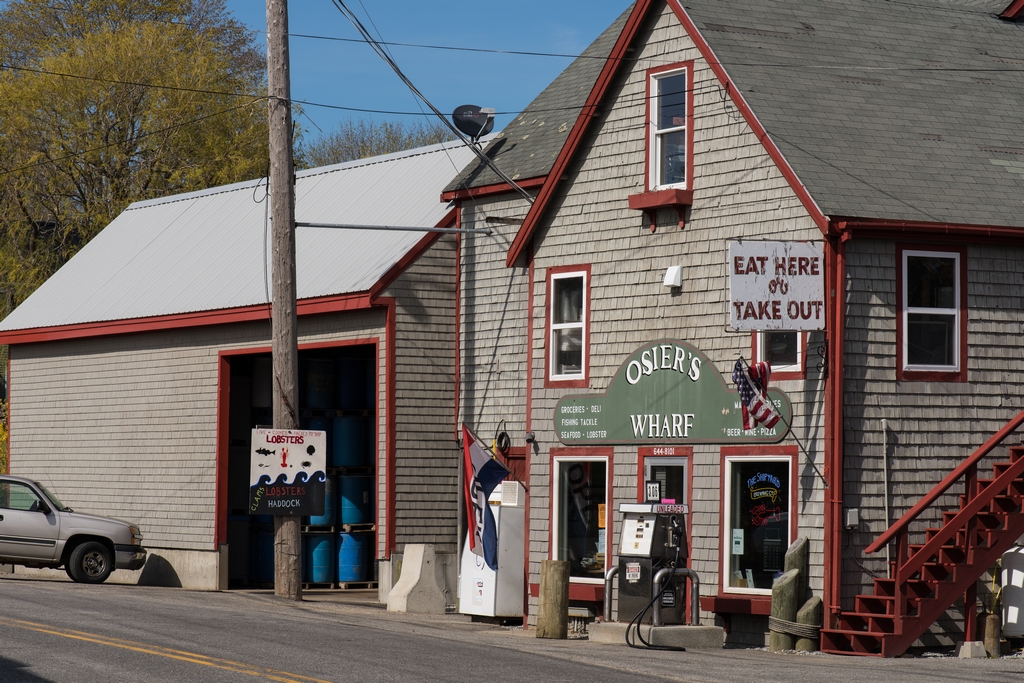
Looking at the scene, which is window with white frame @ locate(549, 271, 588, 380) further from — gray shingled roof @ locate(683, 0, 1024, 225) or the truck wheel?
the truck wheel

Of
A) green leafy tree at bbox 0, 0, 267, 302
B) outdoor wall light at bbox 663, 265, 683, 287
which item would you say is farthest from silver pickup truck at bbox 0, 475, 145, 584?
green leafy tree at bbox 0, 0, 267, 302

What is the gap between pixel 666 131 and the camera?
62.2 ft

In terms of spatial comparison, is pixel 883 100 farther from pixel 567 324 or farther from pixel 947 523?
pixel 947 523

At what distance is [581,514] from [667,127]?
5345mm

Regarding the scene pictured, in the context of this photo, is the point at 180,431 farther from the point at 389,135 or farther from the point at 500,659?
the point at 389,135

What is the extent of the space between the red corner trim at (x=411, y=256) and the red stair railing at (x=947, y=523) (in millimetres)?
9194

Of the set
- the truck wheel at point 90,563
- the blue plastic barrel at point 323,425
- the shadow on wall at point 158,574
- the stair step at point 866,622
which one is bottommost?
the shadow on wall at point 158,574

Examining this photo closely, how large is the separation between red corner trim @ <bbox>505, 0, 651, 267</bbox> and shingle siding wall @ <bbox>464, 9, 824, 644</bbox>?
15cm

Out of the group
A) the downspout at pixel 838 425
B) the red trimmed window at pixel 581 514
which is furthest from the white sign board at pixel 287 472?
the downspout at pixel 838 425

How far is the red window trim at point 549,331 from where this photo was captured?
64.9 ft

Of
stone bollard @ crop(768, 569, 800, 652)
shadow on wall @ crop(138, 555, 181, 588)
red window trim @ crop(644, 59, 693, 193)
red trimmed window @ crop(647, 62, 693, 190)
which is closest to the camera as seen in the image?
stone bollard @ crop(768, 569, 800, 652)

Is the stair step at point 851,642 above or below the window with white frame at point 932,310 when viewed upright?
below

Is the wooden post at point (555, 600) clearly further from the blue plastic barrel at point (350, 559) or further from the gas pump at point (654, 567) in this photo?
the blue plastic barrel at point (350, 559)

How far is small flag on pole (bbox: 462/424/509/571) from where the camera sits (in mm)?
19781
